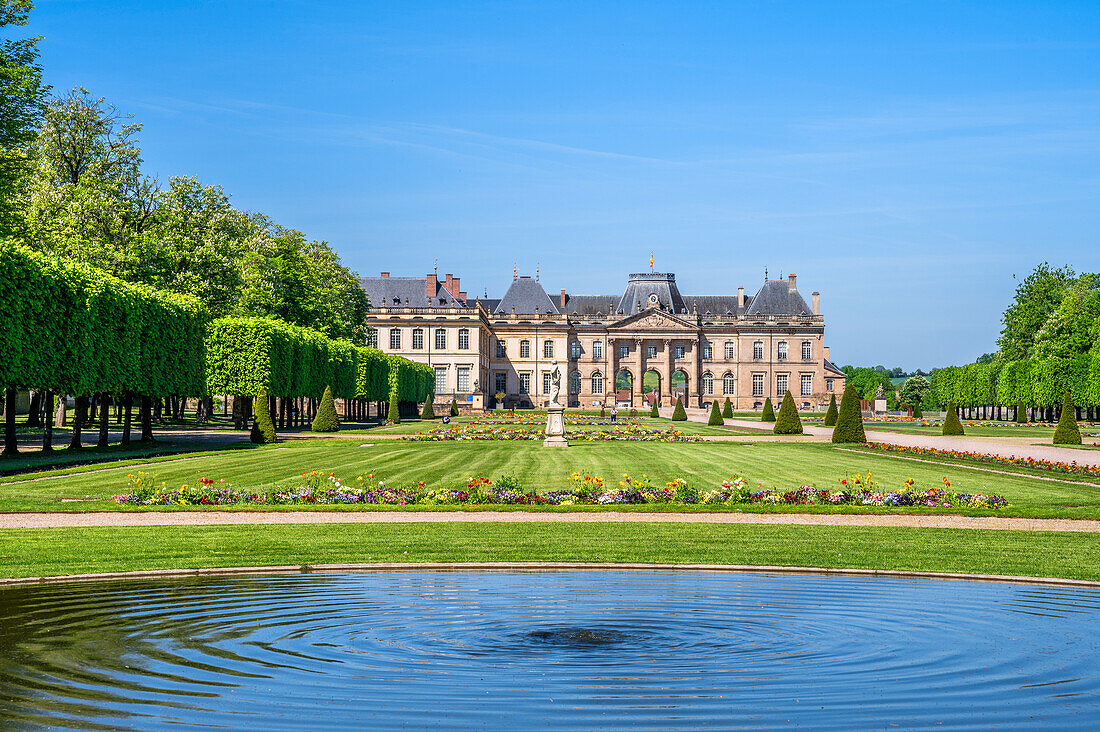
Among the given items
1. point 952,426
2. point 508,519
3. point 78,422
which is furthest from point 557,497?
point 952,426

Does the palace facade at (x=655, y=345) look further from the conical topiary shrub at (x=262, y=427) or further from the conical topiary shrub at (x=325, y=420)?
the conical topiary shrub at (x=262, y=427)

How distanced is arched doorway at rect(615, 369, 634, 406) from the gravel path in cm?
11013

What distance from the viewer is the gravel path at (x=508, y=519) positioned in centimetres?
1670

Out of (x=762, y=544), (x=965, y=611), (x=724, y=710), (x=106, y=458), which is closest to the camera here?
(x=724, y=710)

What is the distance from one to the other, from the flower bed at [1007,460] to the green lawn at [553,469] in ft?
4.06

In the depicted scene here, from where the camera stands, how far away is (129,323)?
37969 mm

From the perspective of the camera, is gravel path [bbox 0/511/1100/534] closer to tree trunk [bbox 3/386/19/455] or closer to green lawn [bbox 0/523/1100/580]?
green lawn [bbox 0/523/1100/580]

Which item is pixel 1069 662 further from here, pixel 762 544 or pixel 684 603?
pixel 762 544

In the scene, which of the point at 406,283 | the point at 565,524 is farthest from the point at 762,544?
the point at 406,283

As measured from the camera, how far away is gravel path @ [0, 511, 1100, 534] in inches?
658

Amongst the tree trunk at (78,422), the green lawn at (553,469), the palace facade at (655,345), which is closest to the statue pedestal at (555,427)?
the green lawn at (553,469)

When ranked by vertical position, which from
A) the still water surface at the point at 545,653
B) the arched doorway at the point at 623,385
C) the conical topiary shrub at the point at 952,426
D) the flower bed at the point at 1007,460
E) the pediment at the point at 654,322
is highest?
the pediment at the point at 654,322

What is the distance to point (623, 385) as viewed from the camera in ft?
461

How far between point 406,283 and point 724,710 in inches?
4438
